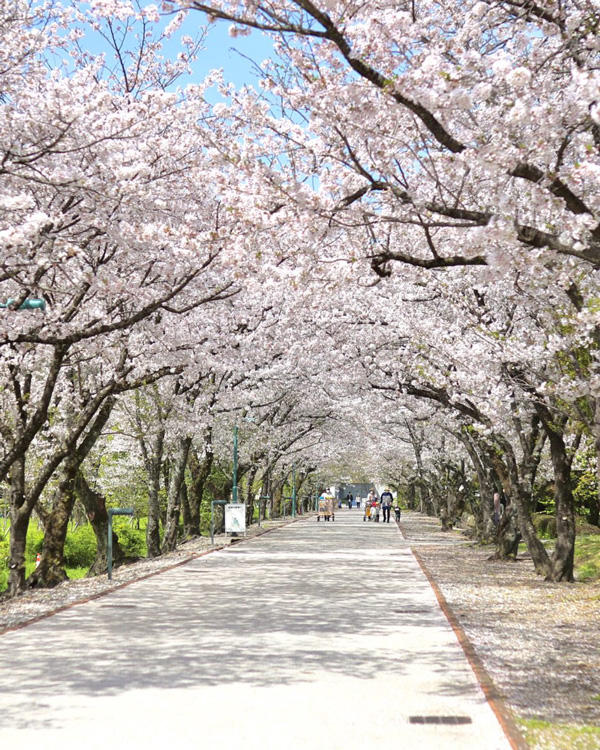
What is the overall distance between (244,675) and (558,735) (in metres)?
3.12

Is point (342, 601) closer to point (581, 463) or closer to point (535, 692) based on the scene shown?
point (535, 692)

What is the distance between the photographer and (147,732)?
21.1 feet

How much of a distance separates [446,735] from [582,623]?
22.0 feet

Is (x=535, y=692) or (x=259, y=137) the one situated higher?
(x=259, y=137)

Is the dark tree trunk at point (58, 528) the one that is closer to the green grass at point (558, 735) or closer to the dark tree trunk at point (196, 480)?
the dark tree trunk at point (196, 480)

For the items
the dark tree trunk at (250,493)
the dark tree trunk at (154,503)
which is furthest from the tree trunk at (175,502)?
the dark tree trunk at (250,493)

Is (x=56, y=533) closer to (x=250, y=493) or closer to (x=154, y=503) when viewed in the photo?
(x=154, y=503)

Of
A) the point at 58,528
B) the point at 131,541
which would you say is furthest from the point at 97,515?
the point at 131,541

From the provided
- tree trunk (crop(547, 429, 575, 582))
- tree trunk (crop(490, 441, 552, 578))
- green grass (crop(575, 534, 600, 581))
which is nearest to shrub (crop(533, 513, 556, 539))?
green grass (crop(575, 534, 600, 581))

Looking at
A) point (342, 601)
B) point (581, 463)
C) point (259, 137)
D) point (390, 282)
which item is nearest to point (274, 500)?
point (581, 463)

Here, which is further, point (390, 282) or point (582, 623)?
point (390, 282)

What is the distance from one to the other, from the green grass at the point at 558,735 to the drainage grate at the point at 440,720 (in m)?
0.40

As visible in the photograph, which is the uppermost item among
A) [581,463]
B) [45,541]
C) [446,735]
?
[581,463]

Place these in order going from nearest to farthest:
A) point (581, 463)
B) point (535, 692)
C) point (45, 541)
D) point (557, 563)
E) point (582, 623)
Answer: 1. point (535, 692)
2. point (582, 623)
3. point (557, 563)
4. point (45, 541)
5. point (581, 463)
